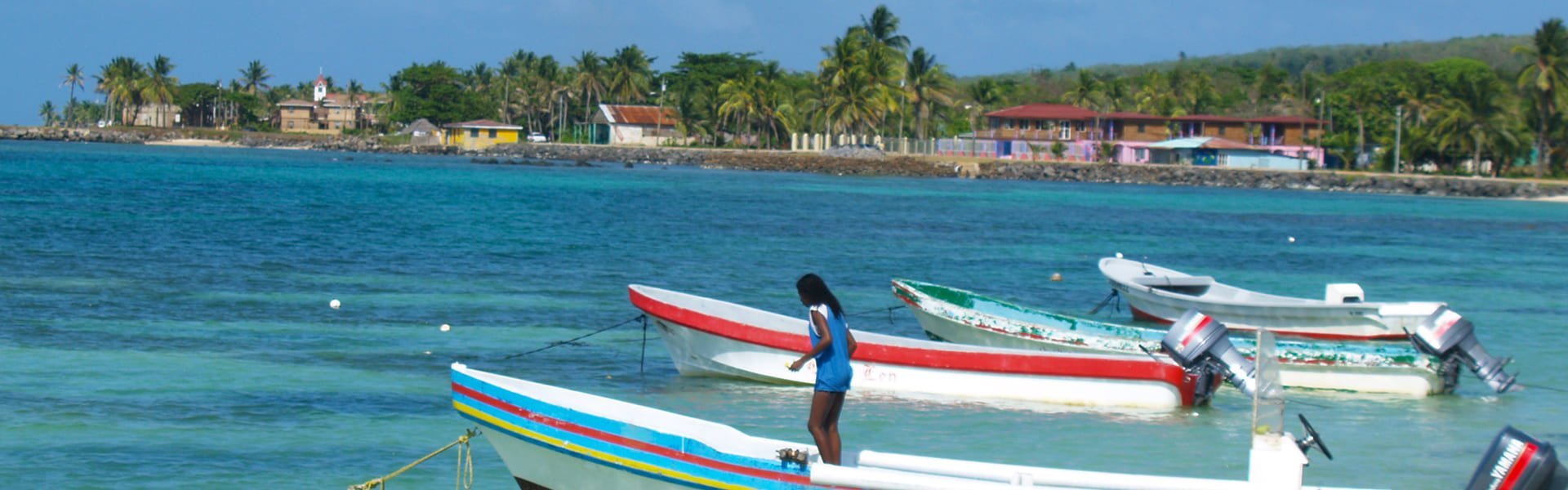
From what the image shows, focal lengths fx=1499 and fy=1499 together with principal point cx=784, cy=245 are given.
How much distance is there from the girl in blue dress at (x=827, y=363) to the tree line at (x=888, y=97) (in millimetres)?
76930

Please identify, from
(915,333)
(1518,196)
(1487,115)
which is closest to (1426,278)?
(915,333)

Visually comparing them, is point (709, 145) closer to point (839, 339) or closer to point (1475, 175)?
point (1475, 175)

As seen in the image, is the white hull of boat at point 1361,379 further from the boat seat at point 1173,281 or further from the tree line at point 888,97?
the tree line at point 888,97

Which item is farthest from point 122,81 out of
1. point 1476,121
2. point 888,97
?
point 1476,121

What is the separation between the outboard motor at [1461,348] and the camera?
14961 mm

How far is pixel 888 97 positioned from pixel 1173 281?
77505mm

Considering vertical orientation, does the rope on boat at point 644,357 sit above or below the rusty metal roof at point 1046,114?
below

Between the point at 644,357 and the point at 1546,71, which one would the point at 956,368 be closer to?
the point at 644,357

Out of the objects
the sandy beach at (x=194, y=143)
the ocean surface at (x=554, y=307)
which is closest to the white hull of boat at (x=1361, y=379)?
the ocean surface at (x=554, y=307)

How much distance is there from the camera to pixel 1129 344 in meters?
16.5

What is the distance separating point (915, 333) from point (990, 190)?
53.7m

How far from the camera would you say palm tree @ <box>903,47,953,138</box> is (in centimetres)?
10169

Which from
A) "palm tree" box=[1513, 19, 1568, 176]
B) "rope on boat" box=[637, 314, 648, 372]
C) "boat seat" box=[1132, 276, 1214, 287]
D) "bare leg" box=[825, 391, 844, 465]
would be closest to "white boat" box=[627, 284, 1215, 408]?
"rope on boat" box=[637, 314, 648, 372]

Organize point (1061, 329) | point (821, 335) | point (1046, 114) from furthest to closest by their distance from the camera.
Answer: point (1046, 114) → point (1061, 329) → point (821, 335)
